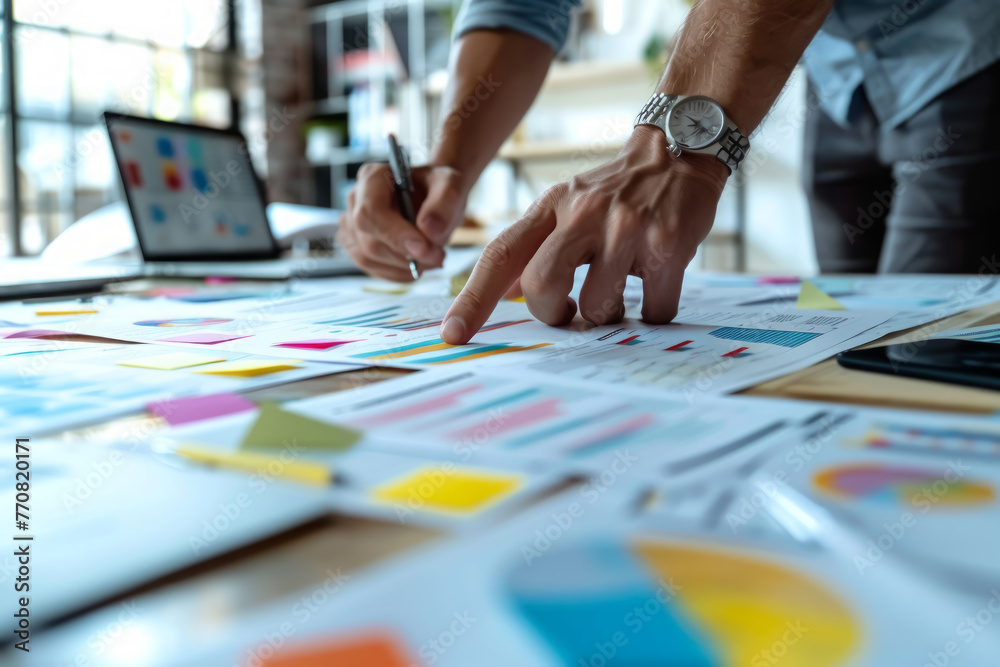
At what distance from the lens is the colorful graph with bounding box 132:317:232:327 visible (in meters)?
0.57

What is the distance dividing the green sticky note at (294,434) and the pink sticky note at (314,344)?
0.18m

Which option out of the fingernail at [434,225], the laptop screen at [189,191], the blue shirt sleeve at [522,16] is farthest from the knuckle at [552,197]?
the laptop screen at [189,191]

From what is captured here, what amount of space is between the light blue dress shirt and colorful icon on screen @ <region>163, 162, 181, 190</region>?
0.52m

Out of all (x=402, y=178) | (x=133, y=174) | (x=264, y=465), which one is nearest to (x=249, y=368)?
(x=264, y=465)

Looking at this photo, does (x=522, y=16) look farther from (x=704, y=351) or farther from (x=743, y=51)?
(x=704, y=351)

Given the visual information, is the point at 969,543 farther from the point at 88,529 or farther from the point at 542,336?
the point at 542,336

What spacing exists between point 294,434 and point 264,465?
0.03 m

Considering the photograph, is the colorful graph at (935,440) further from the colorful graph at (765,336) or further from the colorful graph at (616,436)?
the colorful graph at (765,336)

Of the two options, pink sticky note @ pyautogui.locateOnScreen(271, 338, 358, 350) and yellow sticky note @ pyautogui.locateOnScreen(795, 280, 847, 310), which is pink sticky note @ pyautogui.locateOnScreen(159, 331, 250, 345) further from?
yellow sticky note @ pyautogui.locateOnScreen(795, 280, 847, 310)

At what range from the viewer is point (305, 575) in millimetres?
169

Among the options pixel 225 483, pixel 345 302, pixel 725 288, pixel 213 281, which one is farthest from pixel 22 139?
pixel 225 483

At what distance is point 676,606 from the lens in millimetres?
156

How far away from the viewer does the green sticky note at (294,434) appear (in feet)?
0.83

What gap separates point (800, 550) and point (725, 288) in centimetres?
68
